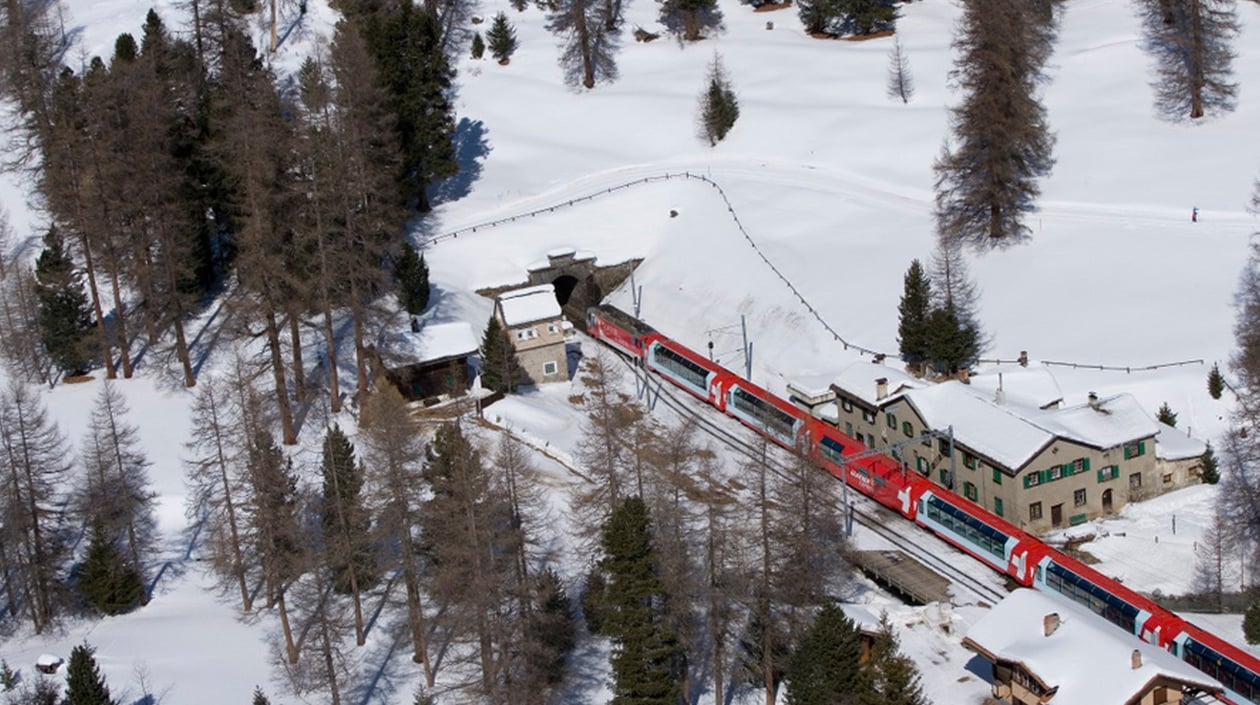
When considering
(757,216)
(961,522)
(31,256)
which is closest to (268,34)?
(31,256)

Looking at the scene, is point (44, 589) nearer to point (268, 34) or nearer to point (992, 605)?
point (992, 605)

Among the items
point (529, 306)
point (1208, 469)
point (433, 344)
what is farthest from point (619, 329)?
point (1208, 469)

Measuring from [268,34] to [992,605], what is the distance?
2785 inches

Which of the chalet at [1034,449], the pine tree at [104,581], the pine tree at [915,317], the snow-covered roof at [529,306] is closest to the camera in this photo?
the pine tree at [104,581]

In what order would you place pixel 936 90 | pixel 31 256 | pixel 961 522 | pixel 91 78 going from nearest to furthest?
1. pixel 961 522
2. pixel 91 78
3. pixel 31 256
4. pixel 936 90

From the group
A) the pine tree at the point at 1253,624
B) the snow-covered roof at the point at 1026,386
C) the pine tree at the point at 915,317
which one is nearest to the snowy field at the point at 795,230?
the pine tree at the point at 1253,624

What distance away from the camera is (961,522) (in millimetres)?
61562

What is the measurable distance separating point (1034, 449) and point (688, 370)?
20.1 metres

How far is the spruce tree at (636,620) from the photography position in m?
50.0

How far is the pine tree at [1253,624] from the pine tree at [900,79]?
4797 centimetres

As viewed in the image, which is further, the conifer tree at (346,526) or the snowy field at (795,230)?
the snowy field at (795,230)

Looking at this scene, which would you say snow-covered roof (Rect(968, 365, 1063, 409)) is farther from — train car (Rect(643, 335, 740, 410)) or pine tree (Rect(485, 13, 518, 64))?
pine tree (Rect(485, 13, 518, 64))

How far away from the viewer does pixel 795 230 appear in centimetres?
8625

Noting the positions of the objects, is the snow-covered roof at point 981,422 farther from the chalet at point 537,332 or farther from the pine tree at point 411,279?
the pine tree at point 411,279
